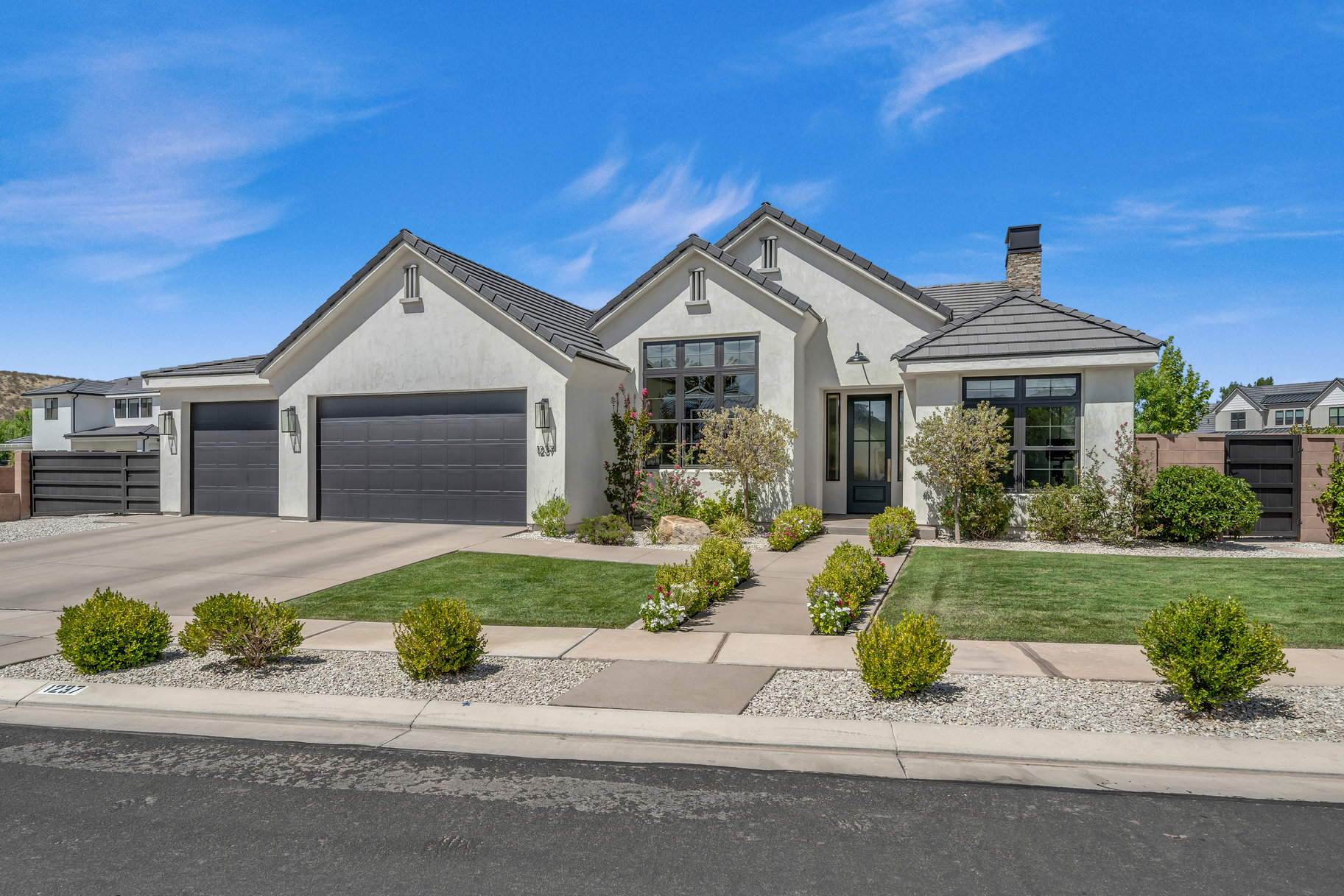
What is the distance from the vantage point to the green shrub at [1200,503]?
12.4 m

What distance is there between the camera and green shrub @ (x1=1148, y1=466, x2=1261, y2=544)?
12.4 m

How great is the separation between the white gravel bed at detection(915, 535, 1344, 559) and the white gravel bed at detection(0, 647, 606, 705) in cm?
862

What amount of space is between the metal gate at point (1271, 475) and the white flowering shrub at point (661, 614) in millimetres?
11779

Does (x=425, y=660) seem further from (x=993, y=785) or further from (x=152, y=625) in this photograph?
(x=993, y=785)

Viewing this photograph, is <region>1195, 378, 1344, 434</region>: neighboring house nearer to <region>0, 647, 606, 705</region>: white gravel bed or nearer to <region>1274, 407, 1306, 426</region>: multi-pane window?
<region>1274, 407, 1306, 426</region>: multi-pane window

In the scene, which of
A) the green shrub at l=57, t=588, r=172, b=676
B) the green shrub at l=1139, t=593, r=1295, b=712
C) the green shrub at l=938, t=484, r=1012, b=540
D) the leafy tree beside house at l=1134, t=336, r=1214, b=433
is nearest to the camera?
the green shrub at l=1139, t=593, r=1295, b=712

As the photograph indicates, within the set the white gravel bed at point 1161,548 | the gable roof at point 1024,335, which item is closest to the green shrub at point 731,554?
the white gravel bed at point 1161,548

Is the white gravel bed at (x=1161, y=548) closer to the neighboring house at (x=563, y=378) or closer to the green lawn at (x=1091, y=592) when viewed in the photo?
the green lawn at (x=1091, y=592)

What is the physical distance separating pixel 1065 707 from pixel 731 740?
8.27 feet

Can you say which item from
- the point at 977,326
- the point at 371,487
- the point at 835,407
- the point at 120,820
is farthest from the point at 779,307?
the point at 120,820

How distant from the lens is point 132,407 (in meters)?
50.8

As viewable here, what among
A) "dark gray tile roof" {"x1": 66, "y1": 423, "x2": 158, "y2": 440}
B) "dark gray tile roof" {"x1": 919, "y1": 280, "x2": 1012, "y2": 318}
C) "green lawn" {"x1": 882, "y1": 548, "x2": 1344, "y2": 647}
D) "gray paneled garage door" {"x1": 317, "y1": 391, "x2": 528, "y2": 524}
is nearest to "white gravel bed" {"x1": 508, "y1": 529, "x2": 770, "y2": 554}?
"gray paneled garage door" {"x1": 317, "y1": 391, "x2": 528, "y2": 524}

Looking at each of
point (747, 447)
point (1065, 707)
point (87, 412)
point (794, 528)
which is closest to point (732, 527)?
point (794, 528)

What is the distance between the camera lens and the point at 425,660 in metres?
6.14
